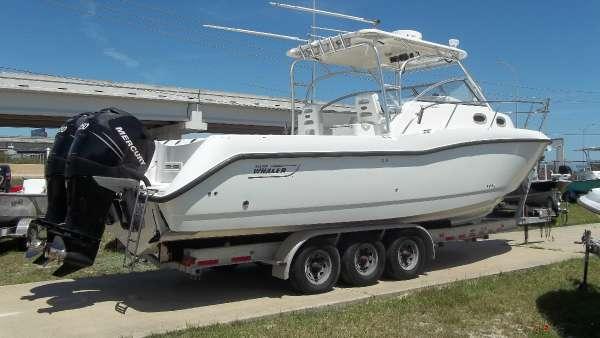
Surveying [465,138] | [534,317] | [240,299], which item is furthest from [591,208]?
[240,299]

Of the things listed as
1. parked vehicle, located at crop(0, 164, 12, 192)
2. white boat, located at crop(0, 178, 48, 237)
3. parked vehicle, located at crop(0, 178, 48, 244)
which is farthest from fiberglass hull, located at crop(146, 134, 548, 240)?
parked vehicle, located at crop(0, 164, 12, 192)

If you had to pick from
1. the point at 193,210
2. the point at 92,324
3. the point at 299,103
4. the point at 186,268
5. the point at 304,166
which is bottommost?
the point at 92,324

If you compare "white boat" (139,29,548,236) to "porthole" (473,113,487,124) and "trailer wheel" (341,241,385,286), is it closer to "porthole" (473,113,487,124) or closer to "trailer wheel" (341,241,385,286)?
"porthole" (473,113,487,124)

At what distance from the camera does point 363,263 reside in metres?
7.69

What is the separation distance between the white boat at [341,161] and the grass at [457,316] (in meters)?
1.20

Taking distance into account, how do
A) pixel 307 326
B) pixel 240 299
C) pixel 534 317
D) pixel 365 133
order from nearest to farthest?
pixel 307 326
pixel 534 317
pixel 240 299
pixel 365 133

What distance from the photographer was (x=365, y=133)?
7.86 metres

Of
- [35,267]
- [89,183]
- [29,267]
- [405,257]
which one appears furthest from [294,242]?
[29,267]

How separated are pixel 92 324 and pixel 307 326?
214 centimetres

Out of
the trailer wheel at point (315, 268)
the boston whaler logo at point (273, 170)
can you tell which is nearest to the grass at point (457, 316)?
the trailer wheel at point (315, 268)

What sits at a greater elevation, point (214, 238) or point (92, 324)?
point (214, 238)

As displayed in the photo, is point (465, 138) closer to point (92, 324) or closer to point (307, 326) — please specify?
point (307, 326)

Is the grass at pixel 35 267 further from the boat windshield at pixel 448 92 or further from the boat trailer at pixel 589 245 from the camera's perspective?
the boat trailer at pixel 589 245

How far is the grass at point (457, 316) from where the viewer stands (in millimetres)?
5566
